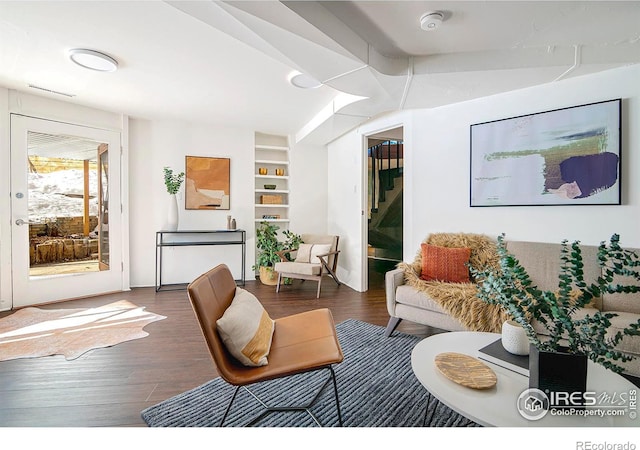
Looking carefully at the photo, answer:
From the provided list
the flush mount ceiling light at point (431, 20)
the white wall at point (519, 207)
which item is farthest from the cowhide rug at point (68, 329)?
the flush mount ceiling light at point (431, 20)

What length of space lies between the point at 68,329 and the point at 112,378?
4.08ft

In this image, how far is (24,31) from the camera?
6.84 ft

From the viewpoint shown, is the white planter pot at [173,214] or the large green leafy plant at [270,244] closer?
the white planter pot at [173,214]

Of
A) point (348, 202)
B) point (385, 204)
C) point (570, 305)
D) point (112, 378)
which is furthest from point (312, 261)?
point (570, 305)

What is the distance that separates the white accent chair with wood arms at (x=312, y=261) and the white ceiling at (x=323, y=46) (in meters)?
1.94

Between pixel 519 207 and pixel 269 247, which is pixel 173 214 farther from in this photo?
pixel 519 207

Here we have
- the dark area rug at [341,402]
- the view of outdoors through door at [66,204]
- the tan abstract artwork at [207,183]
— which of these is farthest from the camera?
the tan abstract artwork at [207,183]

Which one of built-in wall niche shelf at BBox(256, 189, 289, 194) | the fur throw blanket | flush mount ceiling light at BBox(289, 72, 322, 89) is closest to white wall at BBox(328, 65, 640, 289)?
the fur throw blanket

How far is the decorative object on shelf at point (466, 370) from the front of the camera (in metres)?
1.14

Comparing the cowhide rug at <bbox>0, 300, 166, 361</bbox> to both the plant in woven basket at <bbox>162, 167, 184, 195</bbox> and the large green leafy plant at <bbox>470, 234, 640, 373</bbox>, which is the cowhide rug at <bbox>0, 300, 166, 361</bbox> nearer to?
the plant in woven basket at <bbox>162, 167, 184, 195</bbox>

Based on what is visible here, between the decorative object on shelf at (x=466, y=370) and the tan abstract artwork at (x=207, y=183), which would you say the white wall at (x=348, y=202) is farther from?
the decorative object on shelf at (x=466, y=370)

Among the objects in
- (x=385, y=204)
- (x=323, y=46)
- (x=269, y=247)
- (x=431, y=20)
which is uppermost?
(x=431, y=20)

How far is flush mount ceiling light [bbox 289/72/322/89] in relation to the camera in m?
2.78

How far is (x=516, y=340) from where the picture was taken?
1330mm
